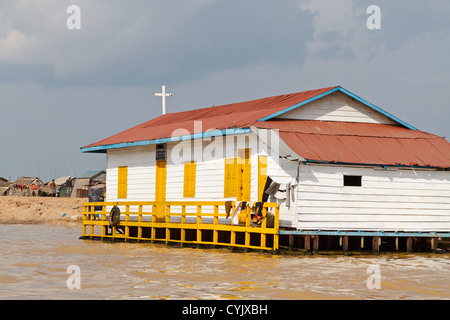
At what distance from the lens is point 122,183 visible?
2864cm

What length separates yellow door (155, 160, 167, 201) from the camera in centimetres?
2648

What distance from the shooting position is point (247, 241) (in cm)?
2158

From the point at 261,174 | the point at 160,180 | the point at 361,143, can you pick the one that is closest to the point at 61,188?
the point at 160,180

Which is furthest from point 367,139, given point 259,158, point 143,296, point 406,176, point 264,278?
point 143,296

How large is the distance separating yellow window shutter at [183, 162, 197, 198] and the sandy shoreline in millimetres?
23312

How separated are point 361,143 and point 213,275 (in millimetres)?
8376

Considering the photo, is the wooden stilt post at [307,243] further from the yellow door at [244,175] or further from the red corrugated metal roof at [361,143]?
the yellow door at [244,175]

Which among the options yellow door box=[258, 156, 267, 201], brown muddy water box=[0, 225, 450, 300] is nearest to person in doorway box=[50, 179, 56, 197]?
brown muddy water box=[0, 225, 450, 300]

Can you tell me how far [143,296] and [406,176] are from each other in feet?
37.7

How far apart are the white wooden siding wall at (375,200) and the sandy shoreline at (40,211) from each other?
28.6 metres

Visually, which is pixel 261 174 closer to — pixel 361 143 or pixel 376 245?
pixel 361 143

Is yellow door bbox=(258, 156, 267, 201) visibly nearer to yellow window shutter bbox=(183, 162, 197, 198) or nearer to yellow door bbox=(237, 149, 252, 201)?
yellow door bbox=(237, 149, 252, 201)

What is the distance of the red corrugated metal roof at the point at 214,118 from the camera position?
24.1m
